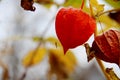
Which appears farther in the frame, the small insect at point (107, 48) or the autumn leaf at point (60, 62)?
the autumn leaf at point (60, 62)

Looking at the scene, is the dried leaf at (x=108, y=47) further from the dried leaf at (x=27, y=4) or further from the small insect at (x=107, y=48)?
the dried leaf at (x=27, y=4)

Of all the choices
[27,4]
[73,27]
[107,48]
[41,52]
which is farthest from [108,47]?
[41,52]

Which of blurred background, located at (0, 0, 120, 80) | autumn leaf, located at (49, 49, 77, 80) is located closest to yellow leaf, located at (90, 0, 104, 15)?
blurred background, located at (0, 0, 120, 80)

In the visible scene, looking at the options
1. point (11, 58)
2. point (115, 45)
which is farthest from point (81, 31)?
point (11, 58)

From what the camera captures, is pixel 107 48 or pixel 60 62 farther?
pixel 60 62

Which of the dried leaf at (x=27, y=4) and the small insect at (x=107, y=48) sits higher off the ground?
the dried leaf at (x=27, y=4)

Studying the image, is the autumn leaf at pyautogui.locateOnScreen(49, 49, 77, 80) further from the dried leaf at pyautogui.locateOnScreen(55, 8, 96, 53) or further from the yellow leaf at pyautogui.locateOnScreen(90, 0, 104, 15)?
the dried leaf at pyautogui.locateOnScreen(55, 8, 96, 53)

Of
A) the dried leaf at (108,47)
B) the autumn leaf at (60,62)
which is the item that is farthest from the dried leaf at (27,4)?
the autumn leaf at (60,62)

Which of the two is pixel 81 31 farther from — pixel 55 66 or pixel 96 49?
Result: pixel 55 66

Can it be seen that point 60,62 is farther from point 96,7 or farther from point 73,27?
point 73,27
